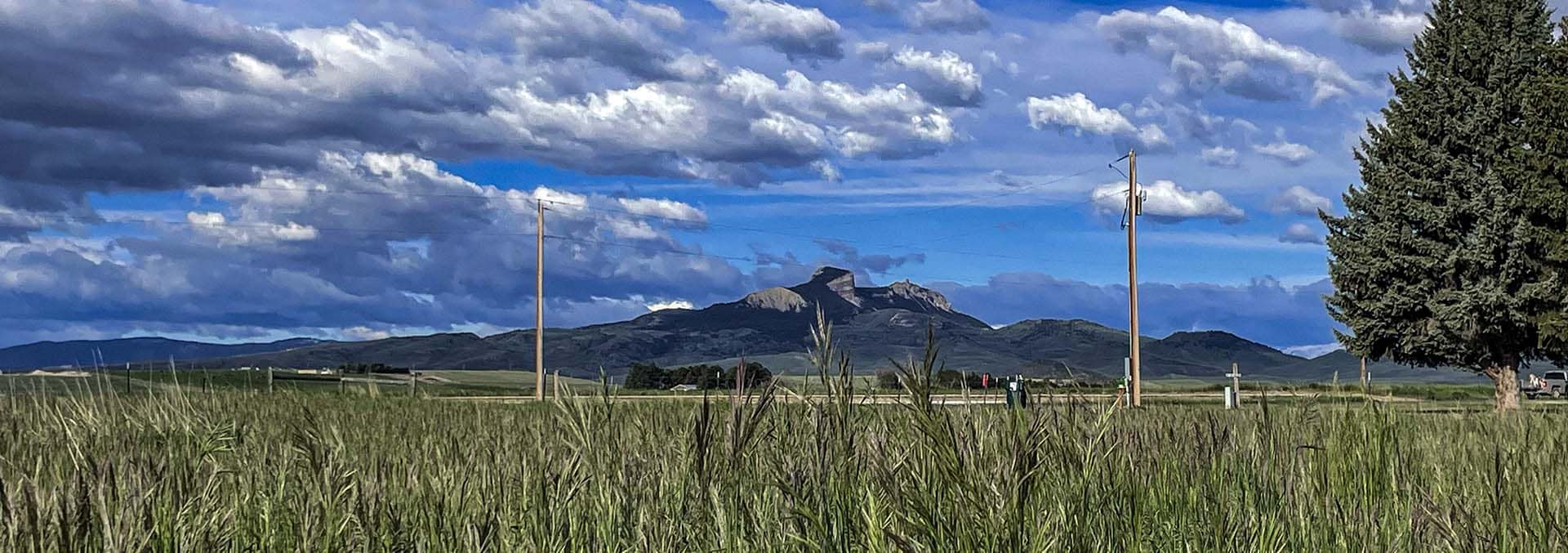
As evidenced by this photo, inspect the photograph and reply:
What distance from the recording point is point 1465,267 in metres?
33.1

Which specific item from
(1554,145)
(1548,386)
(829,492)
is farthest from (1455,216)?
(1548,386)

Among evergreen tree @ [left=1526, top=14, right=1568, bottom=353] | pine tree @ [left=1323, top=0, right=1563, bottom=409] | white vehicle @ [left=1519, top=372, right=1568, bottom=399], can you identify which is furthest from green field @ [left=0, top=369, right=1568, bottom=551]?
white vehicle @ [left=1519, top=372, right=1568, bottom=399]

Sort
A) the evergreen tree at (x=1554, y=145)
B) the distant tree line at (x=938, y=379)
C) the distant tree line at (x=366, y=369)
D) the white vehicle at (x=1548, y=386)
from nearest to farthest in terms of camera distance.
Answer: the distant tree line at (x=938, y=379) < the evergreen tree at (x=1554, y=145) < the white vehicle at (x=1548, y=386) < the distant tree line at (x=366, y=369)

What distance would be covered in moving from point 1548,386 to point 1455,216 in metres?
36.8

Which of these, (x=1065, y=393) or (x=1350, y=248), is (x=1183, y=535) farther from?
(x=1350, y=248)

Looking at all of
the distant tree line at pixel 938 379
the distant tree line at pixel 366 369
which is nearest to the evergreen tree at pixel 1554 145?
the distant tree line at pixel 938 379

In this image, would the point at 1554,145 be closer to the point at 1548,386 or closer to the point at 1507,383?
the point at 1507,383

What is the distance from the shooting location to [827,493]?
9.30 feet

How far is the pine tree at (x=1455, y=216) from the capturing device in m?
32.2

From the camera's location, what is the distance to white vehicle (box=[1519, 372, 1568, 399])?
181ft

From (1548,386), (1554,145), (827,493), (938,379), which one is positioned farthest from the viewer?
(1548,386)

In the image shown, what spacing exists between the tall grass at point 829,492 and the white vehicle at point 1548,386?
5567 cm

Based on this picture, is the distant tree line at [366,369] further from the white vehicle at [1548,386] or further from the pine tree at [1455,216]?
the white vehicle at [1548,386]

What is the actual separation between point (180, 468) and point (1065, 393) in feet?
8.57
